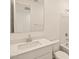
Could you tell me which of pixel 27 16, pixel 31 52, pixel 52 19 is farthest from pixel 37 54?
pixel 52 19

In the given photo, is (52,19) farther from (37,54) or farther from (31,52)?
(31,52)

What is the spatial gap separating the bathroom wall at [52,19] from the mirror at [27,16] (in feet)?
0.43

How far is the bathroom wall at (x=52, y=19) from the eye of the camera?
2.54 meters

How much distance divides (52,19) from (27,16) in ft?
2.98

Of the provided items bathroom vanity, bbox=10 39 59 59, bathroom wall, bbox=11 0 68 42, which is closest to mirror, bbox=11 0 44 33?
bathroom wall, bbox=11 0 68 42

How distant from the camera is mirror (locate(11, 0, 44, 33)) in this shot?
6.00 ft

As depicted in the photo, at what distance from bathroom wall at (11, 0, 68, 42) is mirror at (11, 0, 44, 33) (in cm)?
13

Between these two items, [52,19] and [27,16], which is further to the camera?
[52,19]

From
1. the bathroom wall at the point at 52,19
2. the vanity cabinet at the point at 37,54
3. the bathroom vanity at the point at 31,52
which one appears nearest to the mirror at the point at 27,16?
the bathroom wall at the point at 52,19

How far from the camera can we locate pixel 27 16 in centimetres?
211

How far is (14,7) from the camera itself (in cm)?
182

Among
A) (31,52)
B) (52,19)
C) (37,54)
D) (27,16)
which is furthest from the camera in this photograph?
(52,19)

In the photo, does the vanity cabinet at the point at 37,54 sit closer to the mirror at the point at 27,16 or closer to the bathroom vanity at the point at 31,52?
the bathroom vanity at the point at 31,52
